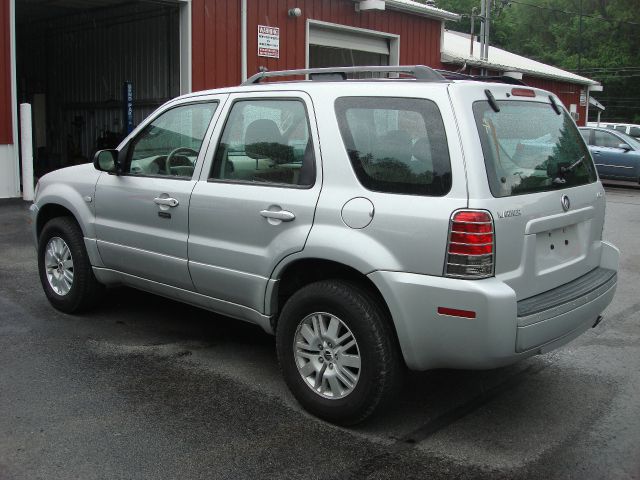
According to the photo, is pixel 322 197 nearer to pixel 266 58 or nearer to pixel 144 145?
pixel 144 145

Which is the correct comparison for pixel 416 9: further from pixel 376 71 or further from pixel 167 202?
pixel 167 202

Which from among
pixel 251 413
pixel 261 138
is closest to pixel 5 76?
pixel 261 138

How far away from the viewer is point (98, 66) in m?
19.1

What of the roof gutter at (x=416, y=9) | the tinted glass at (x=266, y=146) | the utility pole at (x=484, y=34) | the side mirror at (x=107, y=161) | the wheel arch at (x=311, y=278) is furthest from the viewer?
the utility pole at (x=484, y=34)

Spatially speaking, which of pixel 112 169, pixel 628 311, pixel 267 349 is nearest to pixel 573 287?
pixel 267 349

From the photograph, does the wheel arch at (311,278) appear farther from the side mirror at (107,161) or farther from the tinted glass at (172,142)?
the side mirror at (107,161)

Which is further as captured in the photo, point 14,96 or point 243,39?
point 243,39

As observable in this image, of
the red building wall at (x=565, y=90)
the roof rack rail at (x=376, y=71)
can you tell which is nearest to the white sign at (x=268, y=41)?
the roof rack rail at (x=376, y=71)

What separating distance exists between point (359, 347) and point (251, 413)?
0.80 meters

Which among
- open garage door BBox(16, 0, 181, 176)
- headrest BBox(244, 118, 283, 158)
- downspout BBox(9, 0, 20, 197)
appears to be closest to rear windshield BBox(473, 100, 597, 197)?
headrest BBox(244, 118, 283, 158)

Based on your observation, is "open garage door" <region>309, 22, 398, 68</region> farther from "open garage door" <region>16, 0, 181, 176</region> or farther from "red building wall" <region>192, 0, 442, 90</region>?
"open garage door" <region>16, 0, 181, 176</region>

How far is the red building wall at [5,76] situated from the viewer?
12023 mm

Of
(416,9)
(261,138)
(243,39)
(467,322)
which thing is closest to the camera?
(467,322)

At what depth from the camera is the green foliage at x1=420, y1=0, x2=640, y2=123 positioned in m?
53.3
